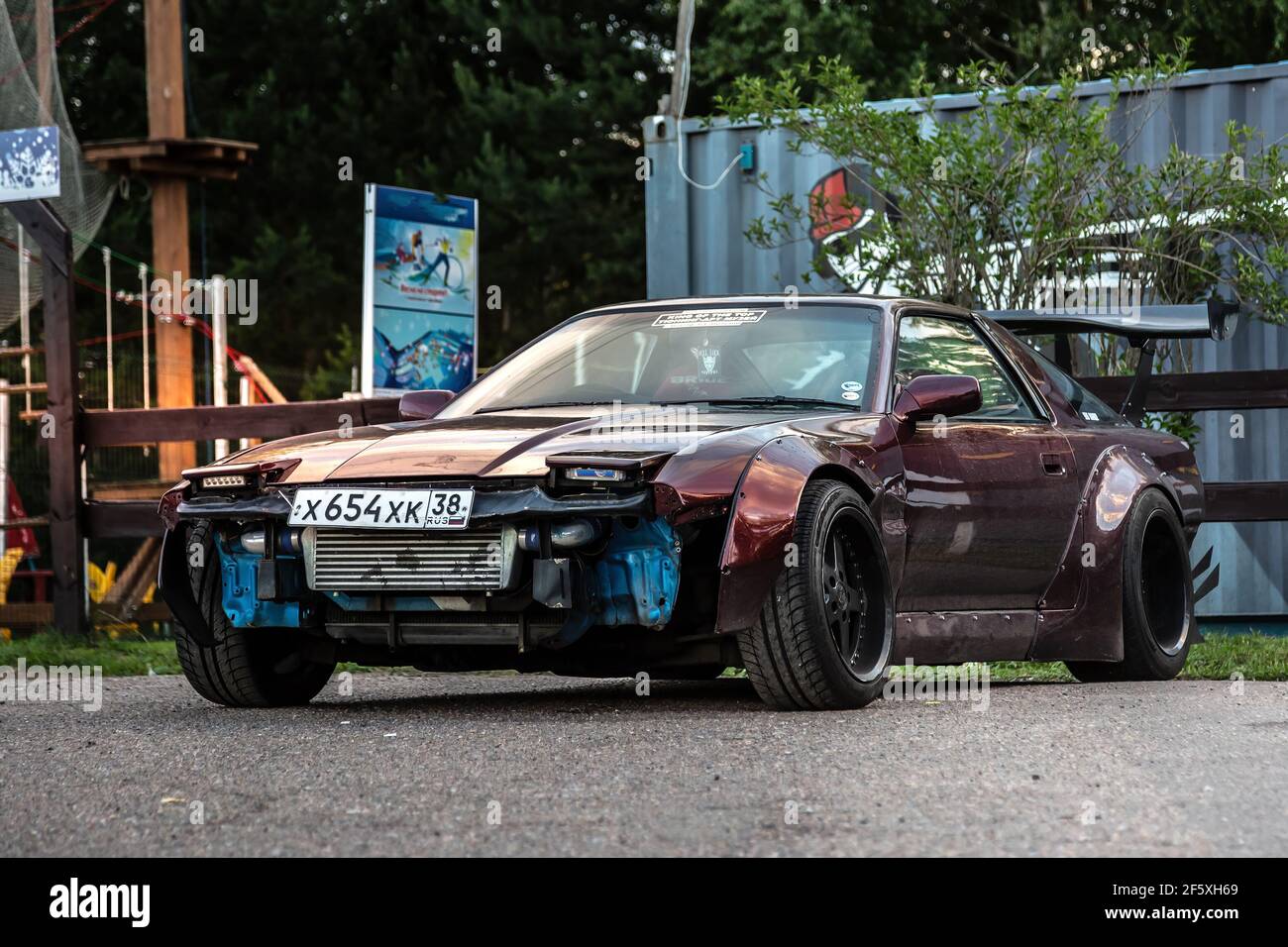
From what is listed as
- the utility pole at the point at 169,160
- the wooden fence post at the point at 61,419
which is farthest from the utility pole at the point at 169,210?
the wooden fence post at the point at 61,419

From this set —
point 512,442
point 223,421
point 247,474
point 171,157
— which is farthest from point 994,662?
point 171,157

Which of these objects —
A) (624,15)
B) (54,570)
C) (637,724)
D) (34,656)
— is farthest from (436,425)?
(624,15)

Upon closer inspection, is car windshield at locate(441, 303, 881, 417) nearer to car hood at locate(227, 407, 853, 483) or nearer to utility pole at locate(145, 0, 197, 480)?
car hood at locate(227, 407, 853, 483)

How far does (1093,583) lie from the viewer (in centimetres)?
752

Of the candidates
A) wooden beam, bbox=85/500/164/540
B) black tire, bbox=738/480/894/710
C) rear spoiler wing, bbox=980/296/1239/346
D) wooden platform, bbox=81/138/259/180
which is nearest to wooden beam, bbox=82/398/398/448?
wooden beam, bbox=85/500/164/540

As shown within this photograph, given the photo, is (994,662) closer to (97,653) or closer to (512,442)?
(512,442)

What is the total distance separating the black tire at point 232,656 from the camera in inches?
257

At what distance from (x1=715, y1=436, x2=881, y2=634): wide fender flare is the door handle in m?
1.74

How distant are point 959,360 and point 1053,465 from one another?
0.54m

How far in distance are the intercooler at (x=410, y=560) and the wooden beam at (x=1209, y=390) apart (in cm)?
508

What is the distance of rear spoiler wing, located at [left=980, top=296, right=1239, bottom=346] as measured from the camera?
8586 millimetres

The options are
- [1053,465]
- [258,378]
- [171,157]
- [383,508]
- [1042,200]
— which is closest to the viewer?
[383,508]

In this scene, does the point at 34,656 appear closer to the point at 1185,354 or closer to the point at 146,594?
the point at 146,594

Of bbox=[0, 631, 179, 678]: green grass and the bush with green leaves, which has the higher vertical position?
the bush with green leaves
